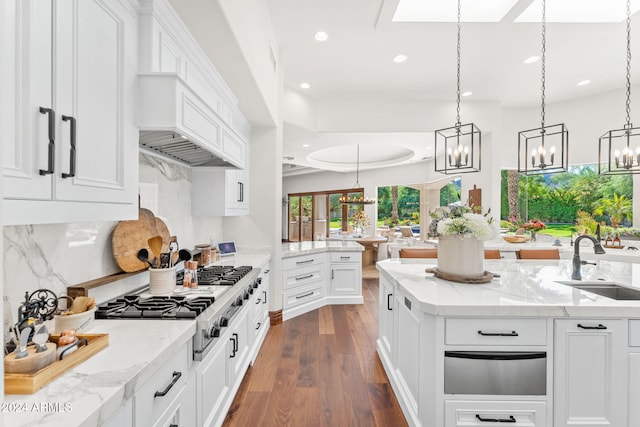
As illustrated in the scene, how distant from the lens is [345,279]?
15.1 feet

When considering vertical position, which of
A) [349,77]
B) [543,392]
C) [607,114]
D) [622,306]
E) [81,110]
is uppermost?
[349,77]

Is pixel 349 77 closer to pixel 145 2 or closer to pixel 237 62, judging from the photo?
pixel 237 62

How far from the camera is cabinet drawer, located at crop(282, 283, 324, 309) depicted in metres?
3.91

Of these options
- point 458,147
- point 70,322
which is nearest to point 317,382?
point 70,322

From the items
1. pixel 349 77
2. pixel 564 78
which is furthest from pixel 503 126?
pixel 349 77

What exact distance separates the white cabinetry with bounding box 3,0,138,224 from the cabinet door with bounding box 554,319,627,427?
2.30 m

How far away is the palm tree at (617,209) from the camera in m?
4.67

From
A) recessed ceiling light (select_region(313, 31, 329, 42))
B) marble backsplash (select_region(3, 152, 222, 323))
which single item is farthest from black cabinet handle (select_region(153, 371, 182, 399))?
recessed ceiling light (select_region(313, 31, 329, 42))

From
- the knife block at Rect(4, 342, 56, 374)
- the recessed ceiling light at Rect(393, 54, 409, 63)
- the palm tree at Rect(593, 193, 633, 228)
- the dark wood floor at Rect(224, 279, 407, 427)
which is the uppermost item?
the recessed ceiling light at Rect(393, 54, 409, 63)

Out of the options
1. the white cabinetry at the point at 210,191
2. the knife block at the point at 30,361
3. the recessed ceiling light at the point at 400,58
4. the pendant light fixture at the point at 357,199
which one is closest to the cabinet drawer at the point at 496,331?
the knife block at the point at 30,361

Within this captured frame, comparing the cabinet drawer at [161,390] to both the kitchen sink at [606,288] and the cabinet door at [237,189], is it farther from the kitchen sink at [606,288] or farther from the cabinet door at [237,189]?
the kitchen sink at [606,288]

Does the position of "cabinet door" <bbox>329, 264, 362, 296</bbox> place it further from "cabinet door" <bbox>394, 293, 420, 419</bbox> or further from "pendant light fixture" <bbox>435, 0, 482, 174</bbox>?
"cabinet door" <bbox>394, 293, 420, 419</bbox>

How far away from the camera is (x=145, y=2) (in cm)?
143

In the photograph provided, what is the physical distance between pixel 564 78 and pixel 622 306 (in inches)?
173
